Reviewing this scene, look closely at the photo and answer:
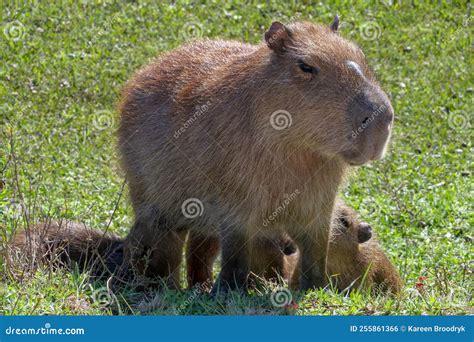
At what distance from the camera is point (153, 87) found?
7.02 m

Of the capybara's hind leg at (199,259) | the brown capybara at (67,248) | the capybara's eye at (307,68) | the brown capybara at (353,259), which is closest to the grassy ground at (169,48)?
the brown capybara at (67,248)

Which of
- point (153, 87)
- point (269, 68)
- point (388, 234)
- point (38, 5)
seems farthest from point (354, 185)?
point (38, 5)

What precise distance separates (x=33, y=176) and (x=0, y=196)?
129 cm

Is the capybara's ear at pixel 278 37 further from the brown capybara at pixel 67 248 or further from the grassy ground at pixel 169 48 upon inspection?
the brown capybara at pixel 67 248

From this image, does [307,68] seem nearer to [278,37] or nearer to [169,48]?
[278,37]

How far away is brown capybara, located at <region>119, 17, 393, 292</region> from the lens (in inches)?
220

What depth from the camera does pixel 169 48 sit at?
422 inches

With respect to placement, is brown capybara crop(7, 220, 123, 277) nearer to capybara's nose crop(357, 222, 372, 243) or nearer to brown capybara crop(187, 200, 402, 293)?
brown capybara crop(187, 200, 402, 293)

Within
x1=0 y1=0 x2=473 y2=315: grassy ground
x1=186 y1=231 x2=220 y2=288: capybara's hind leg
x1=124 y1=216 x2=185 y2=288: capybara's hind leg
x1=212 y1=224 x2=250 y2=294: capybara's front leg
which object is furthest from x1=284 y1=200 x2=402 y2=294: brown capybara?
x1=212 y1=224 x2=250 y2=294: capybara's front leg

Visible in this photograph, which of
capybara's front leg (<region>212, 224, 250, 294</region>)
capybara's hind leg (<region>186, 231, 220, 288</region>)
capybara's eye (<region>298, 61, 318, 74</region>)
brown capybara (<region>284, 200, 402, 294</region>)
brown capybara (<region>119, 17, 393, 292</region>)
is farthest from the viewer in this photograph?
capybara's hind leg (<region>186, 231, 220, 288</region>)

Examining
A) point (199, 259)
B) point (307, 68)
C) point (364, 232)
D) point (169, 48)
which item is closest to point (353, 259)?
point (364, 232)

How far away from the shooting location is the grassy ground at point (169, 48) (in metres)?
5.96

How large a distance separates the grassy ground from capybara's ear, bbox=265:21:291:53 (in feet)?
5.25

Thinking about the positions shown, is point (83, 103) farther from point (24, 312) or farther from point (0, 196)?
point (24, 312)
